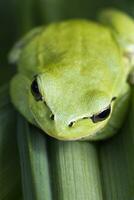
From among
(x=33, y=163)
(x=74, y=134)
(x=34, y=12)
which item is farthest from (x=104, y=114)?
(x=34, y=12)

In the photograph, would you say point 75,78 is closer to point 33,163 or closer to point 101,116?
point 101,116

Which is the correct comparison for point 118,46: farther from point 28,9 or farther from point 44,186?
point 44,186

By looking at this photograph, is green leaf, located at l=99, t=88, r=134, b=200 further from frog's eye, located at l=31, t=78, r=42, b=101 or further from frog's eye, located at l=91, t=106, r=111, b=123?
frog's eye, located at l=31, t=78, r=42, b=101

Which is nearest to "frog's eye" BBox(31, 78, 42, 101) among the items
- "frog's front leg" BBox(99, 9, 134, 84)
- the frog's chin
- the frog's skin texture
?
the frog's skin texture

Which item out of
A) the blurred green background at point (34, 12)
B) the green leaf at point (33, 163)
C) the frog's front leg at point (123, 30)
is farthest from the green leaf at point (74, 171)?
the blurred green background at point (34, 12)

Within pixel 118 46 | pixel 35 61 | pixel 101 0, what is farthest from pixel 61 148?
pixel 101 0
